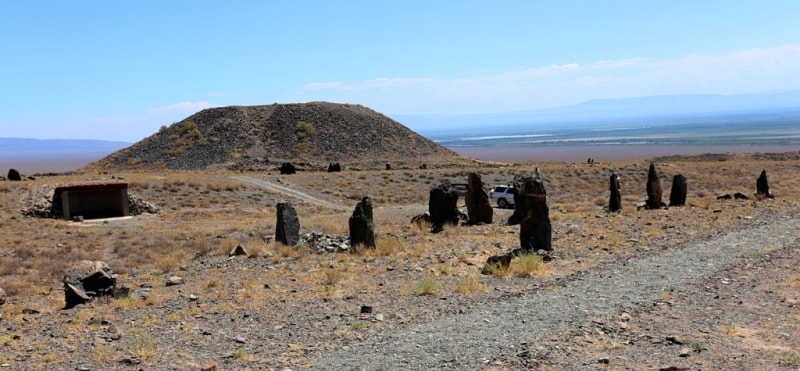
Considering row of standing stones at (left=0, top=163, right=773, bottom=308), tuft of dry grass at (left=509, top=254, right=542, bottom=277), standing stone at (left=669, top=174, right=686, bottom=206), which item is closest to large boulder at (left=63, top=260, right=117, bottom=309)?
row of standing stones at (left=0, top=163, right=773, bottom=308)

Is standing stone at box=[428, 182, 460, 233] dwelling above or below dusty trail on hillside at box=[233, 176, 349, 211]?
above

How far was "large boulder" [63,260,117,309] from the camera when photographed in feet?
49.9

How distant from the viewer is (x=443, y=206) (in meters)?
27.2

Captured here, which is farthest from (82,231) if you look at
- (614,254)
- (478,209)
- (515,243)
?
(614,254)

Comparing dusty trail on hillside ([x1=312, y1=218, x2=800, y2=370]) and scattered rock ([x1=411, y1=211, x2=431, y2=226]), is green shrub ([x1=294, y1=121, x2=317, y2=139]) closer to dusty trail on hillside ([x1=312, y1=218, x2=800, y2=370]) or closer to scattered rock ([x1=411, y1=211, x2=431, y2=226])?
scattered rock ([x1=411, y1=211, x2=431, y2=226])

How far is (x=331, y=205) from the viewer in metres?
47.8

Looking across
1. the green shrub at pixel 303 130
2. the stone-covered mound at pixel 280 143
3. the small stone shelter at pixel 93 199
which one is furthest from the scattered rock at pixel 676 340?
the green shrub at pixel 303 130

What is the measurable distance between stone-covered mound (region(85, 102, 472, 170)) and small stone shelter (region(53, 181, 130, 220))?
104 ft

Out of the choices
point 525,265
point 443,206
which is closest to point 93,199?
point 443,206

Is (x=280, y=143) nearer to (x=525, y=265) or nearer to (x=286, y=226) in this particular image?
(x=286, y=226)

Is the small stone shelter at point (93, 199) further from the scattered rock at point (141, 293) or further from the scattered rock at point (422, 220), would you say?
the scattered rock at point (141, 293)

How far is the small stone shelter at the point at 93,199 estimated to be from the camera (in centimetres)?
3819

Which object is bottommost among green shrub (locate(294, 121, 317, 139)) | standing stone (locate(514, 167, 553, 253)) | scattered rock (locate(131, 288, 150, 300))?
scattered rock (locate(131, 288, 150, 300))

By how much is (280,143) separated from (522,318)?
7189cm
